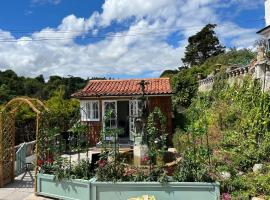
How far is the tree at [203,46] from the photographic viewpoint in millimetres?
40125

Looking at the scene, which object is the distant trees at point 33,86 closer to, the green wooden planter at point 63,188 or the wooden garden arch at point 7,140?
→ the wooden garden arch at point 7,140

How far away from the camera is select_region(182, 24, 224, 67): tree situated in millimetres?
40125

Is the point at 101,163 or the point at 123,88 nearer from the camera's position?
the point at 101,163

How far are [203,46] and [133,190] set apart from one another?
35.9 metres

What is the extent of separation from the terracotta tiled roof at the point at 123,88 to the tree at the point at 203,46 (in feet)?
78.4

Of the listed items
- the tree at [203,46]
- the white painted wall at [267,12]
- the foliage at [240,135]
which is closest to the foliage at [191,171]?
the foliage at [240,135]

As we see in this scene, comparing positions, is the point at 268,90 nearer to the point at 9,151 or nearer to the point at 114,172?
the point at 114,172

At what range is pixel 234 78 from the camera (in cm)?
1323

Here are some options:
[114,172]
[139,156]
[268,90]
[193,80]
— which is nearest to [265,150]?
[268,90]

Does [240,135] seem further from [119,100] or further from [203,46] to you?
[203,46]

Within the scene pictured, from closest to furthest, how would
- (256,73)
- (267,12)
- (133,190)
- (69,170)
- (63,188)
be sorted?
(133,190) < (63,188) < (69,170) < (256,73) < (267,12)

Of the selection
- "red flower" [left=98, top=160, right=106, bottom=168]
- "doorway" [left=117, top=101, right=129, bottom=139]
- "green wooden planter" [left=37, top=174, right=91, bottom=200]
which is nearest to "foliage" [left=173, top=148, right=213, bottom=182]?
"red flower" [left=98, top=160, right=106, bottom=168]

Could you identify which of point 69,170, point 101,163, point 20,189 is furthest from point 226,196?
point 20,189

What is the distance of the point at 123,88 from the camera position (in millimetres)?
17047
